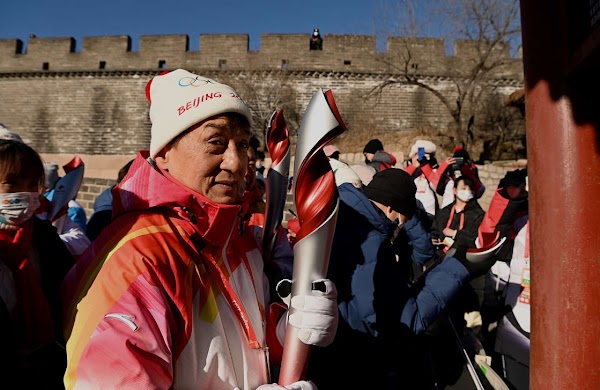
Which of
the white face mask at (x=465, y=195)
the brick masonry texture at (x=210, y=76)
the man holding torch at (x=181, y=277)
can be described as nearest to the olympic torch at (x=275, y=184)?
the man holding torch at (x=181, y=277)

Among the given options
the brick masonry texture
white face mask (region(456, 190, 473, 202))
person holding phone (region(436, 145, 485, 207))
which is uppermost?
the brick masonry texture

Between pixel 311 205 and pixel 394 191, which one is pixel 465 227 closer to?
pixel 394 191

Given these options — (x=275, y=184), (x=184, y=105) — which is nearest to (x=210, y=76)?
(x=275, y=184)

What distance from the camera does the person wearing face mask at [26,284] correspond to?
128cm

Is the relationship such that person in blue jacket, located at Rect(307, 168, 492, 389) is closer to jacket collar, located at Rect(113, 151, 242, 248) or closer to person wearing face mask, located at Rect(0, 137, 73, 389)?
jacket collar, located at Rect(113, 151, 242, 248)

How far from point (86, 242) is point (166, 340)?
181 centimetres

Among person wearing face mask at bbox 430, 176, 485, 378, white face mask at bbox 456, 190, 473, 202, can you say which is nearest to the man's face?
person wearing face mask at bbox 430, 176, 485, 378

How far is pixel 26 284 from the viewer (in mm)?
1454

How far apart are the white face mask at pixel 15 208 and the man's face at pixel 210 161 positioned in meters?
0.56

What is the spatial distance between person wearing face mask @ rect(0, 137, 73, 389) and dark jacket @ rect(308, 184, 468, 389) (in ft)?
3.69

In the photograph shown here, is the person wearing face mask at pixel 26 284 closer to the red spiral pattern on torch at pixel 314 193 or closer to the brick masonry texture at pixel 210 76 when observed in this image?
the red spiral pattern on torch at pixel 314 193

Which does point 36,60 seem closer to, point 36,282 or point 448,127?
point 448,127

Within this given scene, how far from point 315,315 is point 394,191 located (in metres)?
1.26

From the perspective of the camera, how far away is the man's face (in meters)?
1.32
